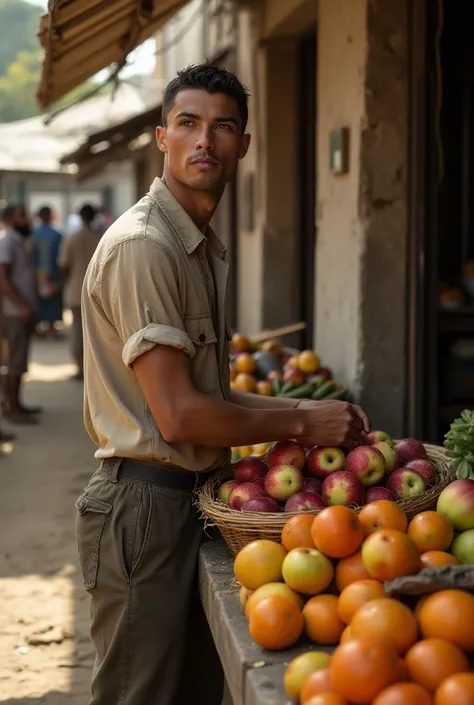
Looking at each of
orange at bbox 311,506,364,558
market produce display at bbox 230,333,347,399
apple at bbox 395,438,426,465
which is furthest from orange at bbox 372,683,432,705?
market produce display at bbox 230,333,347,399

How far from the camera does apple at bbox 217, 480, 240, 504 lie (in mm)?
2582

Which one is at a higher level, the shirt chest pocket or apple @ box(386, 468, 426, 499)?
the shirt chest pocket

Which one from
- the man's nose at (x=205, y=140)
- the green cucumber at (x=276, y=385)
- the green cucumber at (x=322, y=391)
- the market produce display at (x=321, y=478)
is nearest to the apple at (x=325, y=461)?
the market produce display at (x=321, y=478)

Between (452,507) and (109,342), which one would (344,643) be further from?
(109,342)

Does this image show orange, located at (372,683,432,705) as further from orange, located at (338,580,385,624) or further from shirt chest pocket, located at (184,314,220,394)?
shirt chest pocket, located at (184,314,220,394)

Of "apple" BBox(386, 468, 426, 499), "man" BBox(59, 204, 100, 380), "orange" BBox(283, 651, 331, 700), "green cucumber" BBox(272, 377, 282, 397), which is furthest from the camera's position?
"man" BBox(59, 204, 100, 380)

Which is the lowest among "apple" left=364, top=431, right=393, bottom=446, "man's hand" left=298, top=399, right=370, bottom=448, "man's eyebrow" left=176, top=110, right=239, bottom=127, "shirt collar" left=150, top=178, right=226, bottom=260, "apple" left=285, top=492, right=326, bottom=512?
"apple" left=285, top=492, right=326, bottom=512

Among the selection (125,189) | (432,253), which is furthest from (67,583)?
(125,189)

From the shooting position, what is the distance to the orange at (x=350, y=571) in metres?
2.11

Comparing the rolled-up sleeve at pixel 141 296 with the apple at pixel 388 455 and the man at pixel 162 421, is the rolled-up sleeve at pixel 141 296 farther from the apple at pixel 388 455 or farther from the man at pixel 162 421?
the apple at pixel 388 455

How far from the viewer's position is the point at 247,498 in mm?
2525

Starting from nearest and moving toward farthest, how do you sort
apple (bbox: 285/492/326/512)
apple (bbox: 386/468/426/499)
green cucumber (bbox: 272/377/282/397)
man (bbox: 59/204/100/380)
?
apple (bbox: 285/492/326/512), apple (bbox: 386/468/426/499), green cucumber (bbox: 272/377/282/397), man (bbox: 59/204/100/380)

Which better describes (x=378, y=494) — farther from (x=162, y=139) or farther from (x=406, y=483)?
(x=162, y=139)

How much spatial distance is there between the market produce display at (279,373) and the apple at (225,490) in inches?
71.3
